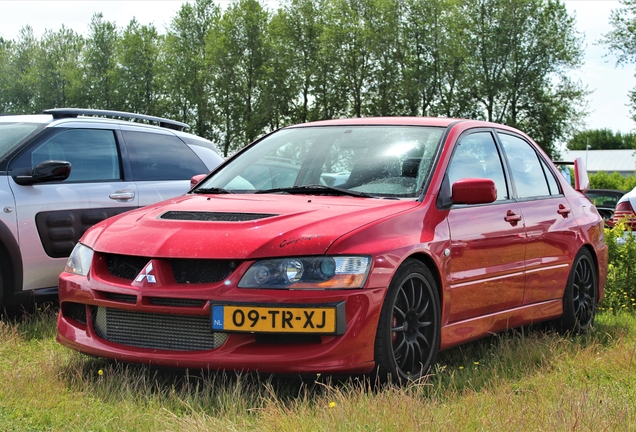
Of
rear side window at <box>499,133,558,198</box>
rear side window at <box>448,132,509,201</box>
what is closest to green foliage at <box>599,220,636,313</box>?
rear side window at <box>499,133,558,198</box>

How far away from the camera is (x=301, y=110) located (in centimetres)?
6231

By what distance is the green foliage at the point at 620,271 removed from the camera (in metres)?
8.26

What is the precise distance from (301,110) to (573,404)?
59.2 m

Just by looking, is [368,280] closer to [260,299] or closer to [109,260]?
[260,299]

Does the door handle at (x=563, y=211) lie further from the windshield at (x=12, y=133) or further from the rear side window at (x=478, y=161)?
the windshield at (x=12, y=133)

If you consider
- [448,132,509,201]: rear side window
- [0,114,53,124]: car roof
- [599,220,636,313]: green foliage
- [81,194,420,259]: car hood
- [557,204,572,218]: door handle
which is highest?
[0,114,53,124]: car roof

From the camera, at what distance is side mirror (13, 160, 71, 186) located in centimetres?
652

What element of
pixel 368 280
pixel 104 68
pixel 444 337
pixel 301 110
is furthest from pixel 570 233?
pixel 104 68

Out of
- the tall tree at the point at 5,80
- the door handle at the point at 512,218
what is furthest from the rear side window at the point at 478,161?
the tall tree at the point at 5,80

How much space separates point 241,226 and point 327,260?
492mm

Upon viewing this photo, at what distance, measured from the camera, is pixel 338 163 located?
17.7 feet

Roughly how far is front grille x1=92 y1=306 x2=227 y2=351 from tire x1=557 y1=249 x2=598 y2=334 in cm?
322

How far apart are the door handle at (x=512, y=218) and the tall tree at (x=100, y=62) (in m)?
70.6

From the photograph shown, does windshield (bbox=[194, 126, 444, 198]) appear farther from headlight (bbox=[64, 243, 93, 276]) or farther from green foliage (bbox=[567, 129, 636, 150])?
green foliage (bbox=[567, 129, 636, 150])
